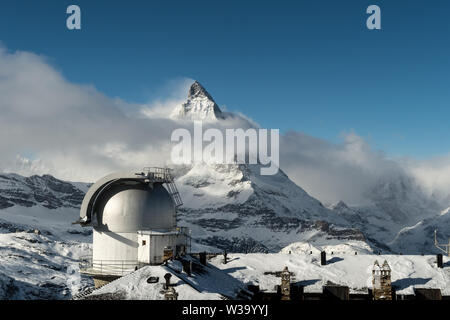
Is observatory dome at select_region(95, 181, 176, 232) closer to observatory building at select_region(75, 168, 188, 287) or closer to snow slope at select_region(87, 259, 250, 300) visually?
observatory building at select_region(75, 168, 188, 287)

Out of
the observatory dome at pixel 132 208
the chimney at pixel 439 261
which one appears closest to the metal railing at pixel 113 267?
the observatory dome at pixel 132 208

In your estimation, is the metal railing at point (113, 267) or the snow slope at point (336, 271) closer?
the metal railing at point (113, 267)

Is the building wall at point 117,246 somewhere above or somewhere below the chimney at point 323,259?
above

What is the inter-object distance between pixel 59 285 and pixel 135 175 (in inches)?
6414

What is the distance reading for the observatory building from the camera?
47.8 m

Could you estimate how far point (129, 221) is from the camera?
158 ft

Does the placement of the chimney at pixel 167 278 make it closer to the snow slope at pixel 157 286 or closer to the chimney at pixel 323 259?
the snow slope at pixel 157 286

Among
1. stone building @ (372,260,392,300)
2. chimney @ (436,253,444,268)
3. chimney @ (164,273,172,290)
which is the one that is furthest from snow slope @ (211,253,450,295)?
chimney @ (164,273,172,290)

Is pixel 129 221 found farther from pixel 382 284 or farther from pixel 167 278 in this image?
pixel 382 284

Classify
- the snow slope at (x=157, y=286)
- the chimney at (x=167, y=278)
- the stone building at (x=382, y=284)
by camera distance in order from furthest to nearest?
1. the stone building at (x=382, y=284)
2. the chimney at (x=167, y=278)
3. the snow slope at (x=157, y=286)

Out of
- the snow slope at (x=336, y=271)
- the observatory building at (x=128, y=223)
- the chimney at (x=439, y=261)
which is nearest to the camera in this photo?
the observatory building at (x=128, y=223)

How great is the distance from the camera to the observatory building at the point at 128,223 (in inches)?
1882
